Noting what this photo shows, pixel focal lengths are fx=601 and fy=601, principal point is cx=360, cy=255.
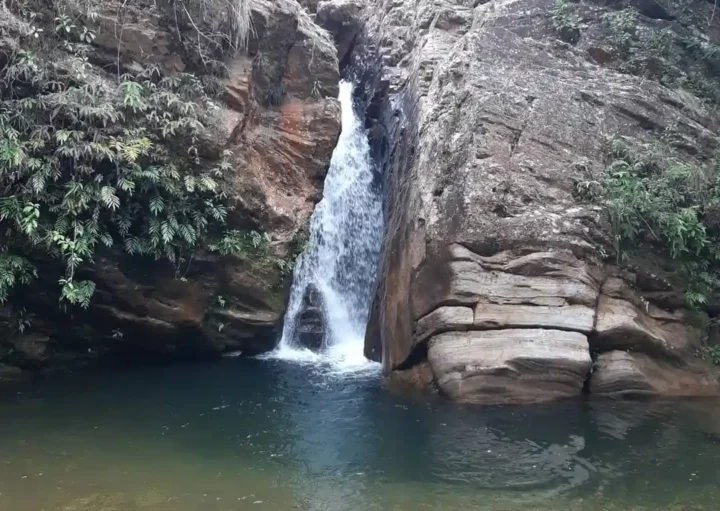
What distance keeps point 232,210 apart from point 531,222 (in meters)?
5.70

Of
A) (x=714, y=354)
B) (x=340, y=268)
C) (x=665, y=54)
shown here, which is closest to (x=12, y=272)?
(x=340, y=268)

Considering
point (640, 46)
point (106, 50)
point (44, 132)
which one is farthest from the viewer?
point (640, 46)

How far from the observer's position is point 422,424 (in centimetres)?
855

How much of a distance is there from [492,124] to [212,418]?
7.12m

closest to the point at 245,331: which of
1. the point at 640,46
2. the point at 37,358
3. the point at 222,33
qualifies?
the point at 37,358

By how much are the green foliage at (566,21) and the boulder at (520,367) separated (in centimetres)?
769

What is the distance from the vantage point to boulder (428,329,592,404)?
30.2ft

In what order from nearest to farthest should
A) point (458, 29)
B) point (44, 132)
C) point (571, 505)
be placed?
point (571, 505), point (44, 132), point (458, 29)

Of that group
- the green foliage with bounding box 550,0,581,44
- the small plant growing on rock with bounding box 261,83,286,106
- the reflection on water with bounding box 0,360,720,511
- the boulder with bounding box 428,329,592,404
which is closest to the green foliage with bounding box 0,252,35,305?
the reflection on water with bounding box 0,360,720,511

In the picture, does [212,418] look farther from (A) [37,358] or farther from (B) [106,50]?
(B) [106,50]

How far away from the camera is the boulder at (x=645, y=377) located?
9.50 m

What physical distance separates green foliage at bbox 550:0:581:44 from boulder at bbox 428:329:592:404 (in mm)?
7689

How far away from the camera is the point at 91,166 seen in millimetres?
10008

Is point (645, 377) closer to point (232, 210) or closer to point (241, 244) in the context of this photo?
point (241, 244)
